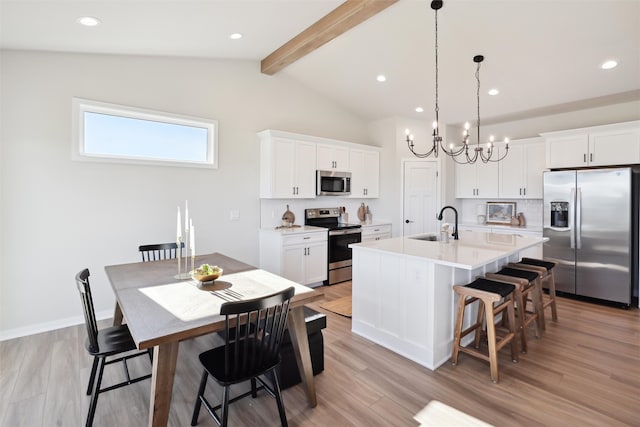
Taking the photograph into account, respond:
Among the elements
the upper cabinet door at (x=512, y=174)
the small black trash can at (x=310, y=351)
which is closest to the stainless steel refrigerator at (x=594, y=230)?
the upper cabinet door at (x=512, y=174)

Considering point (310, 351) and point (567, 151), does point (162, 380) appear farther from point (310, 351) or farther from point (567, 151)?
point (567, 151)

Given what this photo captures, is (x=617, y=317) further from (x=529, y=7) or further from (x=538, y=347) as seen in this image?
(x=529, y=7)

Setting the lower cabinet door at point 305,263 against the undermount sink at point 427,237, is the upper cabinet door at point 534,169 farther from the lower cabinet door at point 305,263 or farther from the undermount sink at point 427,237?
the lower cabinet door at point 305,263

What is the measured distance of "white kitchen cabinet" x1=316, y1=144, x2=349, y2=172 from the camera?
5230mm

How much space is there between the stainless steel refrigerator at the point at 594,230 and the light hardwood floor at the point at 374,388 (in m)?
1.19

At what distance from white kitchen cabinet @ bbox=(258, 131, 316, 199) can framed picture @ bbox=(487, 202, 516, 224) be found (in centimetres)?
332

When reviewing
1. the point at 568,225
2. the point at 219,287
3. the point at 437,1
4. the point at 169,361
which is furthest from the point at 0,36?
the point at 568,225

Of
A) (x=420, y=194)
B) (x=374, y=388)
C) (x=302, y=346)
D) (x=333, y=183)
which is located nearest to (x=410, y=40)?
(x=333, y=183)

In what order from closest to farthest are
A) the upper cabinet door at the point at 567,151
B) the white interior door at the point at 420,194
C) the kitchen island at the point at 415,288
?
the kitchen island at the point at 415,288 → the upper cabinet door at the point at 567,151 → the white interior door at the point at 420,194

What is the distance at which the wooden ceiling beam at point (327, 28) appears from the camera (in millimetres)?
3147

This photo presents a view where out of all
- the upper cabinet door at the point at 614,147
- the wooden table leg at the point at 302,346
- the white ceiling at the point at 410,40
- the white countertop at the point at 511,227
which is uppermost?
the white ceiling at the point at 410,40

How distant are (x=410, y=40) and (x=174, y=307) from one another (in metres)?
3.82

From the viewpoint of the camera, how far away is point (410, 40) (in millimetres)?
3914

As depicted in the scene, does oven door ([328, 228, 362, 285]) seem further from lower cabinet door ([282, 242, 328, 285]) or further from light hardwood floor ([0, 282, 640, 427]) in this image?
light hardwood floor ([0, 282, 640, 427])
